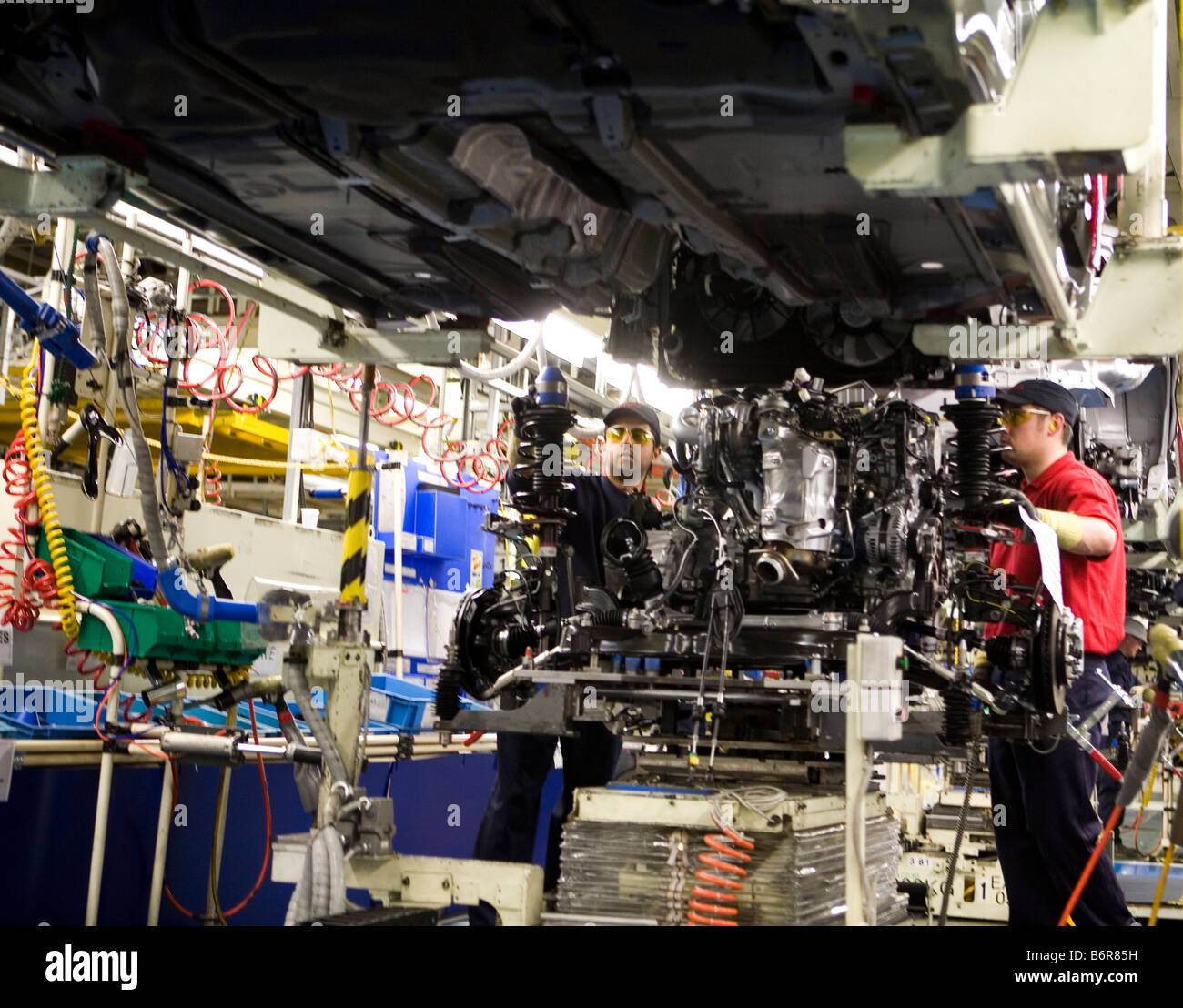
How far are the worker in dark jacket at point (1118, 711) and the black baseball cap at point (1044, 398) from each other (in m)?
3.45

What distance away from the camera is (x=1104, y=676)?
4.86m

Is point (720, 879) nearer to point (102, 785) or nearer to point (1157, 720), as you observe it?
point (1157, 720)

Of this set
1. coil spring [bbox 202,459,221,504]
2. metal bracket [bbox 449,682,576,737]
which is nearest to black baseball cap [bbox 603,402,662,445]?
metal bracket [bbox 449,682,576,737]

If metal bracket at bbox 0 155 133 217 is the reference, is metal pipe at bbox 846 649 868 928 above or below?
below

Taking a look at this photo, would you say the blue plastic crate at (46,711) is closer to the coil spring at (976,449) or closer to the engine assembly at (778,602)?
the engine assembly at (778,602)

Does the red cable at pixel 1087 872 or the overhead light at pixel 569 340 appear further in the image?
the overhead light at pixel 569 340

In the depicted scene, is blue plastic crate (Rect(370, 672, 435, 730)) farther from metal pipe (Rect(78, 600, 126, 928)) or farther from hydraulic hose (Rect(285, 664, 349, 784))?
hydraulic hose (Rect(285, 664, 349, 784))

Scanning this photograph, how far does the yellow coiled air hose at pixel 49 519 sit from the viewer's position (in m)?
4.23

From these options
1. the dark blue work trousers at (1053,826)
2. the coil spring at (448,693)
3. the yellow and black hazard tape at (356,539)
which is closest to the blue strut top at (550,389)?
the yellow and black hazard tape at (356,539)

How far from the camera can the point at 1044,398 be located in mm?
5156

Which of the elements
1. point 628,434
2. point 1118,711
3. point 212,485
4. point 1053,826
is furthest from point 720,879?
point 1118,711

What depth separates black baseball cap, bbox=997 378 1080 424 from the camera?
5.16 metres

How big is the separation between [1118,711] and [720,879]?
6.04 metres

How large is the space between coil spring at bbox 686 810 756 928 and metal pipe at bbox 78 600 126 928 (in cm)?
209
